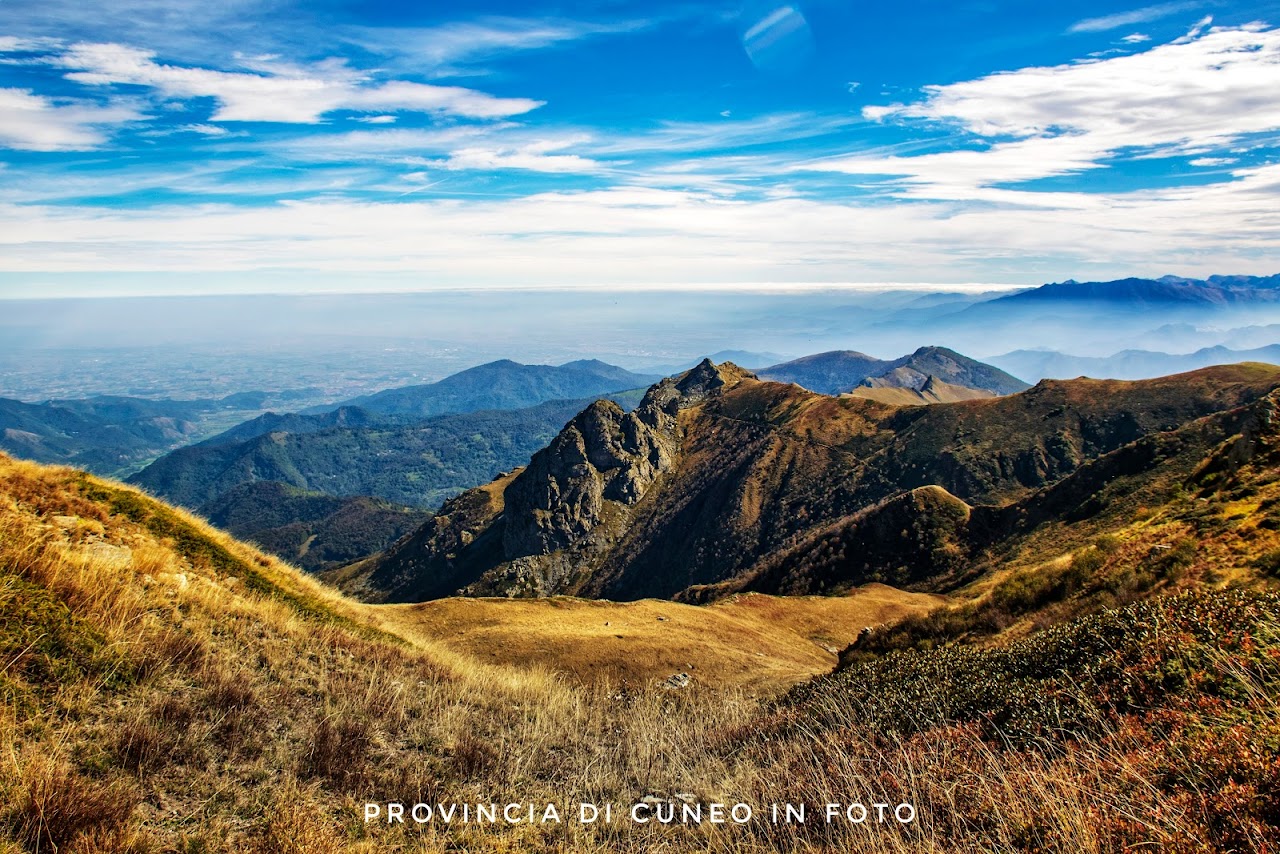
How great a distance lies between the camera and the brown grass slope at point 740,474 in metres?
98.5

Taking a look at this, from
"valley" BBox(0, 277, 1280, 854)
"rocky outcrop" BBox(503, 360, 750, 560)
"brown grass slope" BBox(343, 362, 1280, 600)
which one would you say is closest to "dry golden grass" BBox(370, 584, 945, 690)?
"valley" BBox(0, 277, 1280, 854)

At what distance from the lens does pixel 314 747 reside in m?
6.69

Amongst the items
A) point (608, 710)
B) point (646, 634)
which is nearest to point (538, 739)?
point (608, 710)

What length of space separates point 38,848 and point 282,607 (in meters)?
7.83

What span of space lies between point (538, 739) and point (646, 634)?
57.7 ft

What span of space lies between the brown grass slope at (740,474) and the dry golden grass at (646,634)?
28.8 metres

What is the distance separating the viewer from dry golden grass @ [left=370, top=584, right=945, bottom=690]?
2106 centimetres

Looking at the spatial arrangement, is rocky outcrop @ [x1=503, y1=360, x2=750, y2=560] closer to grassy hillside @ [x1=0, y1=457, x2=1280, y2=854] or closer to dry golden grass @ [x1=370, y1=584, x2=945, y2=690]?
dry golden grass @ [x1=370, y1=584, x2=945, y2=690]

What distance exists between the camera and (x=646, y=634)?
25.4 m

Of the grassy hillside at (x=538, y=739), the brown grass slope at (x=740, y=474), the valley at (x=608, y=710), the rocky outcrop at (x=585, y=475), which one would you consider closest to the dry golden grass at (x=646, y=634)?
the valley at (x=608, y=710)

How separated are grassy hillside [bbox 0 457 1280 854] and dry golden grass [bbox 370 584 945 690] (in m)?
8.78

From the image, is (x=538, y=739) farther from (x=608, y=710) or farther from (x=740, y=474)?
(x=740, y=474)

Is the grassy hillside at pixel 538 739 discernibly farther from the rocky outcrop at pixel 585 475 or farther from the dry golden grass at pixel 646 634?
the rocky outcrop at pixel 585 475

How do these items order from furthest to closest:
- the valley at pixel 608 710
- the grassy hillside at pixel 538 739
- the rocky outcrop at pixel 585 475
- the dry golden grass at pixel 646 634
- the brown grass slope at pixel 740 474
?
the rocky outcrop at pixel 585 475
the brown grass slope at pixel 740 474
the dry golden grass at pixel 646 634
the valley at pixel 608 710
the grassy hillside at pixel 538 739
